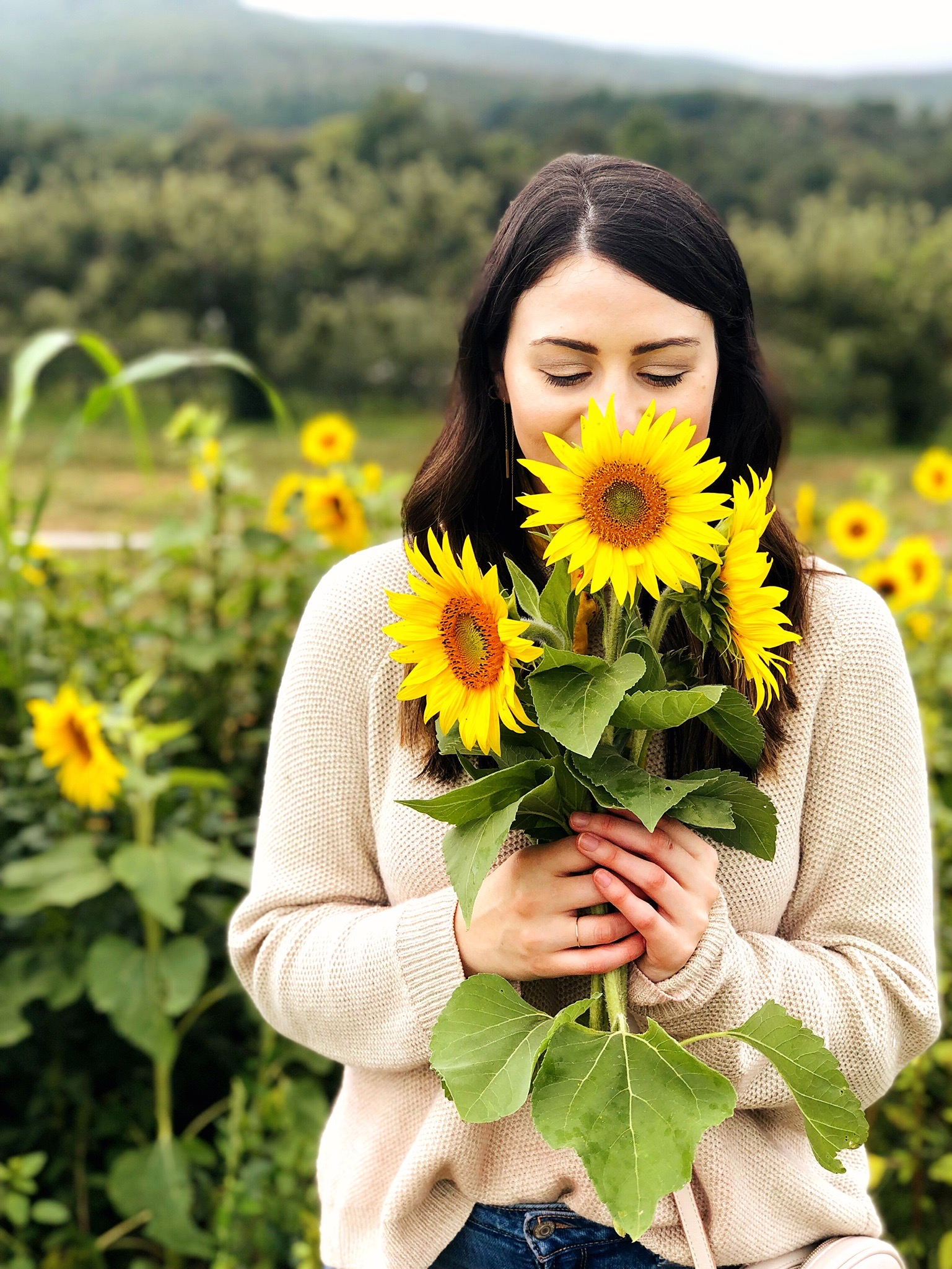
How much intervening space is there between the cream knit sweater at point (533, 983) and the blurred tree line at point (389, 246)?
9.14 meters

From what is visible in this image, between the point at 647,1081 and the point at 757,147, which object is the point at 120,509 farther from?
the point at 757,147

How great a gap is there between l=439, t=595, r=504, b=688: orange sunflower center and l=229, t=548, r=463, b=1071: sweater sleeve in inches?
12.0

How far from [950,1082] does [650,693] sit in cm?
144

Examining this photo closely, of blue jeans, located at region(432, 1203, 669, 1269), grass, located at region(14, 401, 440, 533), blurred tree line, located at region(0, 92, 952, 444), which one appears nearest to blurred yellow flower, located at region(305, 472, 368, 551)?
blue jeans, located at region(432, 1203, 669, 1269)

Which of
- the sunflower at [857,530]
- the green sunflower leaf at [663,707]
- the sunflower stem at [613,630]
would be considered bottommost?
the sunflower at [857,530]

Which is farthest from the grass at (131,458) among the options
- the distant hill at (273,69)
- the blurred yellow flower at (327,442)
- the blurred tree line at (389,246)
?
the distant hill at (273,69)

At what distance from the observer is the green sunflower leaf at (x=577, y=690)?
651 millimetres

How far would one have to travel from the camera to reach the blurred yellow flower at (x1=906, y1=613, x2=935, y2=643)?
2330mm

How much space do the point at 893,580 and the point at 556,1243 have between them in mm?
1721

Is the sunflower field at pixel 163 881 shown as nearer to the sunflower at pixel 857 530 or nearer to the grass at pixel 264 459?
the sunflower at pixel 857 530

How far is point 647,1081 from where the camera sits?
675mm

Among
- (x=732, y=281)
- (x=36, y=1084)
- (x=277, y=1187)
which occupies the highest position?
(x=732, y=281)

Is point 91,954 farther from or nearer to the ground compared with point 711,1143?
nearer to the ground

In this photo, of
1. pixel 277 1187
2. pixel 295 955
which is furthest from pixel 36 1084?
pixel 295 955
